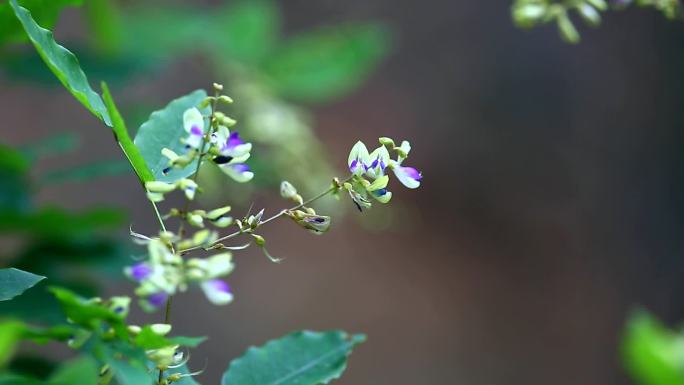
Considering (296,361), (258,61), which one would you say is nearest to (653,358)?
(296,361)

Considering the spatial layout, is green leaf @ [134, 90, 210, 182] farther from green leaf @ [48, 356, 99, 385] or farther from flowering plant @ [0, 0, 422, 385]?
green leaf @ [48, 356, 99, 385]

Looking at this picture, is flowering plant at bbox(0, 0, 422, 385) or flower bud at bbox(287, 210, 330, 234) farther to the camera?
flower bud at bbox(287, 210, 330, 234)

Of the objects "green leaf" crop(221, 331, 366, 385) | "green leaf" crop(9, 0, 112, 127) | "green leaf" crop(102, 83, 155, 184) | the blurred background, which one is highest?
the blurred background

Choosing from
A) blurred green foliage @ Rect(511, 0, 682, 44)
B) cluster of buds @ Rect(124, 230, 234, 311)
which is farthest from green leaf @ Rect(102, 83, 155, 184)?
blurred green foliage @ Rect(511, 0, 682, 44)

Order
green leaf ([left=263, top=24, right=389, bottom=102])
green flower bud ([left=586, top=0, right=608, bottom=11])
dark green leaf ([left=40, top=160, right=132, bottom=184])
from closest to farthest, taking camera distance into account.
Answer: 1. green flower bud ([left=586, top=0, right=608, bottom=11])
2. dark green leaf ([left=40, top=160, right=132, bottom=184])
3. green leaf ([left=263, top=24, right=389, bottom=102])

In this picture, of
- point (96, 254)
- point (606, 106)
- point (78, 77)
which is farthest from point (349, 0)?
point (78, 77)

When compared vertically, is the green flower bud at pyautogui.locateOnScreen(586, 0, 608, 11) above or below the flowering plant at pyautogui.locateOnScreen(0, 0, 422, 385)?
above

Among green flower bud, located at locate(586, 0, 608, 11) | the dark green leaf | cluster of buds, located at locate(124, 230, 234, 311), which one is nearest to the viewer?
cluster of buds, located at locate(124, 230, 234, 311)

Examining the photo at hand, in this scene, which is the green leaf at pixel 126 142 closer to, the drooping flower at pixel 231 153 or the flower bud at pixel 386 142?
the drooping flower at pixel 231 153
